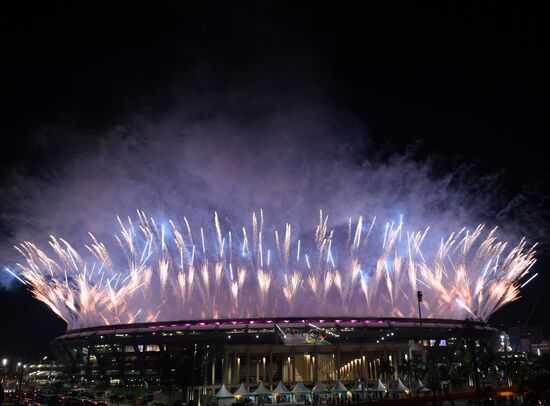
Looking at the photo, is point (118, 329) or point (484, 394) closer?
point (484, 394)

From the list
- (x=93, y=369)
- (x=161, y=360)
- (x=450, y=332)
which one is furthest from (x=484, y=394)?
(x=93, y=369)

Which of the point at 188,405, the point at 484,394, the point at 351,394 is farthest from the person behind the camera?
the point at 351,394

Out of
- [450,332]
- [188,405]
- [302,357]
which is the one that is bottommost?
[188,405]

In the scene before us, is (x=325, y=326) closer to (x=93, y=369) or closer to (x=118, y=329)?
(x=118, y=329)

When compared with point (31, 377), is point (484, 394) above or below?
below

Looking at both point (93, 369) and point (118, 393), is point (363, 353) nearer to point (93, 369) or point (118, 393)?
point (118, 393)

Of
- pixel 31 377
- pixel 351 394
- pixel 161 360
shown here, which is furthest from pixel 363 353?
pixel 31 377

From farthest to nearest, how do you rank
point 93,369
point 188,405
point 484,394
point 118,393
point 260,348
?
point 93,369 → point 260,348 → point 118,393 → point 188,405 → point 484,394
